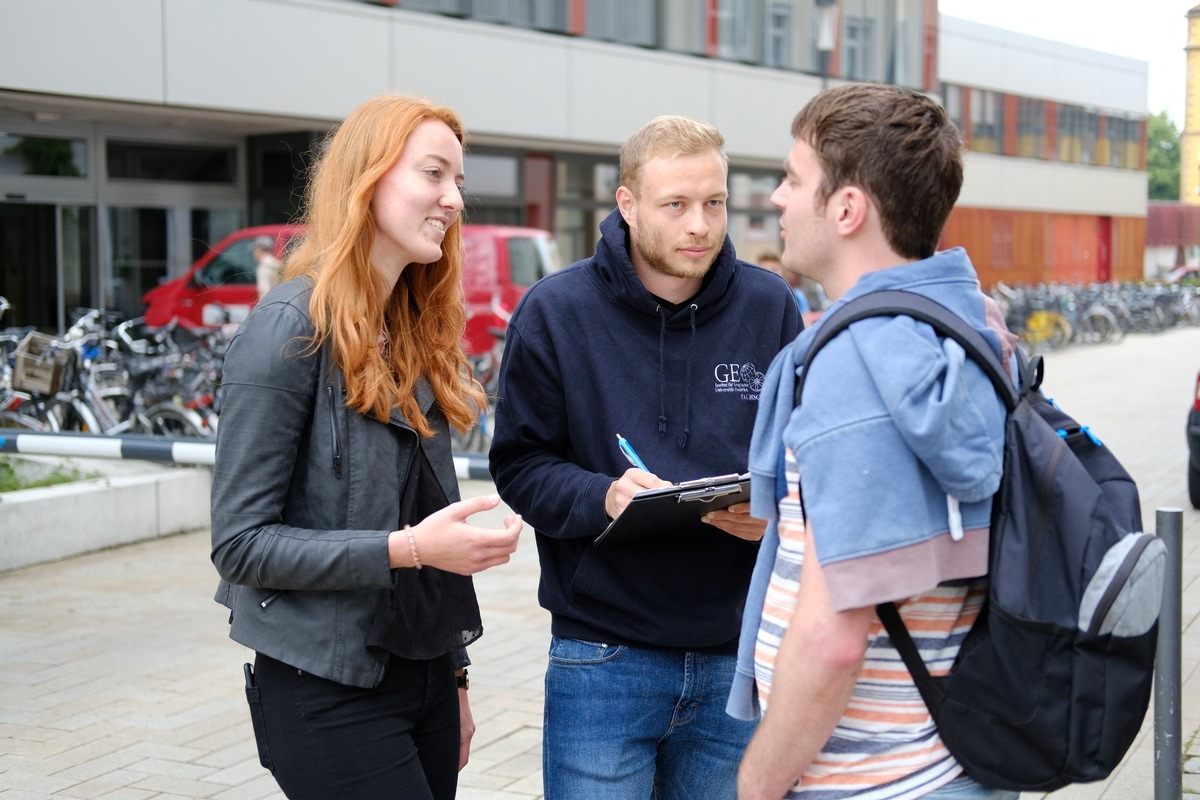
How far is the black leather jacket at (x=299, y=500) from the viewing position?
2238 millimetres

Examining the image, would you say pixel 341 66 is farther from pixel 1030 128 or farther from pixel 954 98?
pixel 1030 128

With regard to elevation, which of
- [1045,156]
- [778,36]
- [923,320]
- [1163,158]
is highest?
[1163,158]

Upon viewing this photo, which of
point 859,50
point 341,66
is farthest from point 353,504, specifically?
point 859,50

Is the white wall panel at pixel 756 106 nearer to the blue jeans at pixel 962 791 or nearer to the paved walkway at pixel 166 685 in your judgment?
the paved walkway at pixel 166 685

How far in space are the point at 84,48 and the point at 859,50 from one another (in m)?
19.4

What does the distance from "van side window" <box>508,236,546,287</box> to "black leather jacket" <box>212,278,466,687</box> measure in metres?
14.1

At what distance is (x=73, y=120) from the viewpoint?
1912 cm

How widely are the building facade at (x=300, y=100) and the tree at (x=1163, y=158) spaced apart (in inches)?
3423

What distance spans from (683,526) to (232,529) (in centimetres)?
86

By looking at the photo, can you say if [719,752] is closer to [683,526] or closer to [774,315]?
[683,526]

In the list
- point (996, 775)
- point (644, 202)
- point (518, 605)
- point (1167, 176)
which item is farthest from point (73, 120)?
point (1167, 176)

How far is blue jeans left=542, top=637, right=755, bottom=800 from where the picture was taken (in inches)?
104

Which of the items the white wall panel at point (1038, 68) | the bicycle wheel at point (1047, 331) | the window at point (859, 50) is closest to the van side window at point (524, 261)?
the bicycle wheel at point (1047, 331)

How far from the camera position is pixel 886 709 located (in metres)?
1.80
